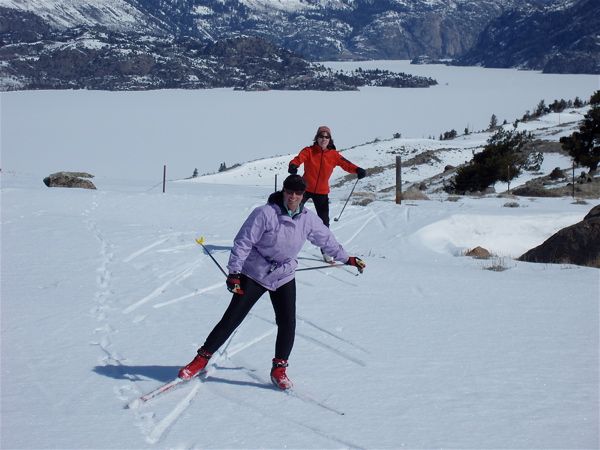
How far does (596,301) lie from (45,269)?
709 cm

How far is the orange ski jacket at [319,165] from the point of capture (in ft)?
30.5

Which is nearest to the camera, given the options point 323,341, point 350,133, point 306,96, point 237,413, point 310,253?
point 237,413

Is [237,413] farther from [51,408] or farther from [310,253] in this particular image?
[310,253]

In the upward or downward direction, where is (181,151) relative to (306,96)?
downward

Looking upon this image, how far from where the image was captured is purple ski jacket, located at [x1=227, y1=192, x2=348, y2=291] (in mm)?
4816

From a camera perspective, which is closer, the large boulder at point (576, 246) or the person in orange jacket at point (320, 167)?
the person in orange jacket at point (320, 167)

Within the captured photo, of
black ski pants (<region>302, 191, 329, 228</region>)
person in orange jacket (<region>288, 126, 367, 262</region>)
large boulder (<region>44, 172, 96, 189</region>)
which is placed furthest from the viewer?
large boulder (<region>44, 172, 96, 189</region>)

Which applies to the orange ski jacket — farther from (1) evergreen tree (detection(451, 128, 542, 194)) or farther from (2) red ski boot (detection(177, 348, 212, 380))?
(1) evergreen tree (detection(451, 128, 542, 194))

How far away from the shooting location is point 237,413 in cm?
485

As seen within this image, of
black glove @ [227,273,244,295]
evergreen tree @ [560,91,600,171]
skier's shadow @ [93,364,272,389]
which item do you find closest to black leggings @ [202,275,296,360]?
black glove @ [227,273,244,295]

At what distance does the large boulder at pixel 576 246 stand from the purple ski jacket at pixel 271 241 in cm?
653

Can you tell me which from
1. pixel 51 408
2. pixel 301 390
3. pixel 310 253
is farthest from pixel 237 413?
pixel 310 253

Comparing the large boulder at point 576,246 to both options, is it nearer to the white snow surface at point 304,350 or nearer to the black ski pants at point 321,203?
the white snow surface at point 304,350

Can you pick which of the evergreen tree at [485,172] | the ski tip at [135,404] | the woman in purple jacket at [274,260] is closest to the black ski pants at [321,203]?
the woman in purple jacket at [274,260]
